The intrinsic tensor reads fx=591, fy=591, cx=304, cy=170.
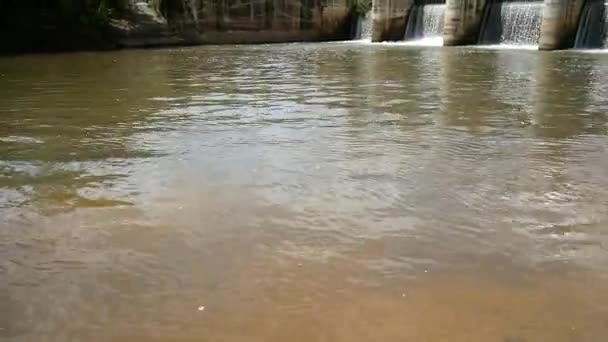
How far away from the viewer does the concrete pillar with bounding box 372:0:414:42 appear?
3144 centimetres

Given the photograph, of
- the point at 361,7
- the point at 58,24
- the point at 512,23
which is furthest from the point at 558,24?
the point at 58,24

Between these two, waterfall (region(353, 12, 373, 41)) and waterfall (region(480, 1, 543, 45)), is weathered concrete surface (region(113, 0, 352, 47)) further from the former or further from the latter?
waterfall (region(480, 1, 543, 45))

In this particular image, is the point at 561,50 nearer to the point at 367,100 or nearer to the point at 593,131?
the point at 367,100

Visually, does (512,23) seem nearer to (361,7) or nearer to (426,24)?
(426,24)

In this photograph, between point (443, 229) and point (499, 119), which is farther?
point (499, 119)

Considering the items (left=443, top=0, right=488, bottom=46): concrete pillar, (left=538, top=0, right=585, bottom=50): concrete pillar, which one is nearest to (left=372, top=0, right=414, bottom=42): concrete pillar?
(left=443, top=0, right=488, bottom=46): concrete pillar

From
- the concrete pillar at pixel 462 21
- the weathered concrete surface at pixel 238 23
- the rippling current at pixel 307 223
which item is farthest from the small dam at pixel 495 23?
the rippling current at pixel 307 223

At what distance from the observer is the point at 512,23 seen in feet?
86.2

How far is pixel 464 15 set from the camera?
27.1 meters

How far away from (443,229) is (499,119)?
15.8 ft

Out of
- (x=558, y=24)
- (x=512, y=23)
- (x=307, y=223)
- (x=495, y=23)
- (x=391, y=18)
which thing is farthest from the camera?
(x=391, y=18)

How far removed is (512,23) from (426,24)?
17.4ft

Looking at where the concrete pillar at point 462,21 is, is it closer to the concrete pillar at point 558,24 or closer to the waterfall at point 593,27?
the concrete pillar at point 558,24

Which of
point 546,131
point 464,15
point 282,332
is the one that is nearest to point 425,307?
point 282,332
